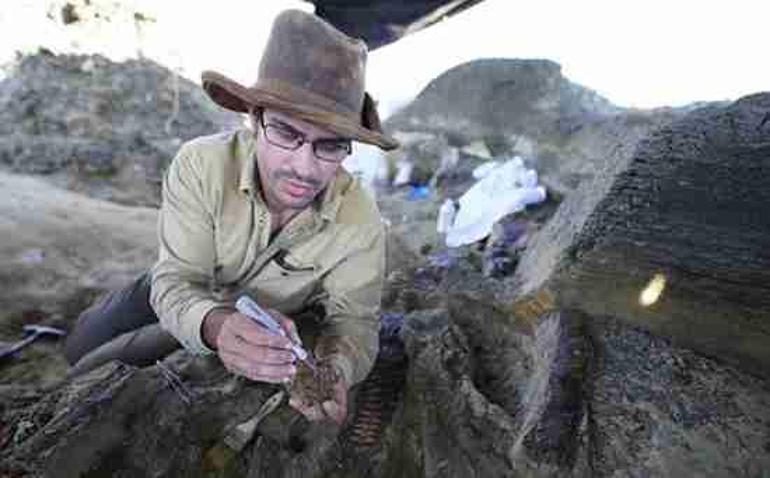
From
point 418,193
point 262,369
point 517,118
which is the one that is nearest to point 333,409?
point 262,369

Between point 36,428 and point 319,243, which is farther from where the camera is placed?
point 319,243

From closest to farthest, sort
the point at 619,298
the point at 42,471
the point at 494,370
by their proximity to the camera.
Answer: the point at 42,471
the point at 619,298
the point at 494,370

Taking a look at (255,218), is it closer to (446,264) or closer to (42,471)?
(42,471)

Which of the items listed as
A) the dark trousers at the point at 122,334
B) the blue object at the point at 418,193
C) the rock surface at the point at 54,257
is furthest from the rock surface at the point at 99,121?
the dark trousers at the point at 122,334

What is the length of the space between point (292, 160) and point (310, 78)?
0.92ft

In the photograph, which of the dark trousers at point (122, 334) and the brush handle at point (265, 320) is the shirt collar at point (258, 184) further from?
the dark trousers at point (122, 334)

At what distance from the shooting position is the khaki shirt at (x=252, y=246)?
7.03ft

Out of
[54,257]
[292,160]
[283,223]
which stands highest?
[292,160]

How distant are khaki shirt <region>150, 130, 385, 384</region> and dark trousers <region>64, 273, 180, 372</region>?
682 mm

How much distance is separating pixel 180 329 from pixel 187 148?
67 centimetres

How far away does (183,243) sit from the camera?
2.17m

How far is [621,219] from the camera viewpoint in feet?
8.06

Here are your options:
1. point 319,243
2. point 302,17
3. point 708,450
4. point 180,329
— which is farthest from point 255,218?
point 708,450

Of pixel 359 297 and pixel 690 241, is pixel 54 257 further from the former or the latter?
pixel 690 241
